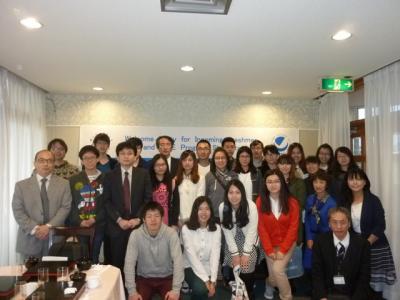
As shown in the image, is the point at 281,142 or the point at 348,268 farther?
the point at 281,142

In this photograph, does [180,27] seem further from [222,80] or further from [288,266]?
[288,266]

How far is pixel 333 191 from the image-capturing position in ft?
12.0

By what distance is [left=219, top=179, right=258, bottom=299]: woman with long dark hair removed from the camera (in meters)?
3.31

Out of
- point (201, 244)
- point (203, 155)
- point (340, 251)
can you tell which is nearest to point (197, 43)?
point (203, 155)

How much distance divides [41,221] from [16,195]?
331 mm

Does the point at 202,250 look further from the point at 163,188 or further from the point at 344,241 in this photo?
the point at 344,241

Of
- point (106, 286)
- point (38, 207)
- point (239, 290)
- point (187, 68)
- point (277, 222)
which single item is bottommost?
point (239, 290)

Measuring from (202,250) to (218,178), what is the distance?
891 mm

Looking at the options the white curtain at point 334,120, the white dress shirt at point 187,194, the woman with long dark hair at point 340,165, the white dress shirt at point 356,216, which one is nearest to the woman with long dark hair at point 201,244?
the white dress shirt at point 187,194

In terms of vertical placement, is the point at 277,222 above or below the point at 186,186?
below

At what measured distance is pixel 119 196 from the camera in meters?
3.27

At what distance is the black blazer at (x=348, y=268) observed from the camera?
2576 mm

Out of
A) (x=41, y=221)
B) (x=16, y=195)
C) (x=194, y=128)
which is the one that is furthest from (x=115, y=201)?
(x=194, y=128)

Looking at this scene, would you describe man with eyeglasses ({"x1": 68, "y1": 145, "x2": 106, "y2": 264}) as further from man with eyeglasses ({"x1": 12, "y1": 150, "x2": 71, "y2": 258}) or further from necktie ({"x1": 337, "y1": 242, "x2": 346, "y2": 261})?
necktie ({"x1": 337, "y1": 242, "x2": 346, "y2": 261})
